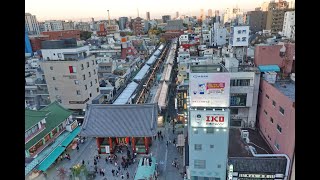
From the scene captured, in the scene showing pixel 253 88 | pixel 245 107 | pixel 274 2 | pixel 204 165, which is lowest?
pixel 204 165

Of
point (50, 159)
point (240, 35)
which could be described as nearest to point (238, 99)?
point (240, 35)

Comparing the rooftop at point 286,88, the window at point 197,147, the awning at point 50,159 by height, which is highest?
the rooftop at point 286,88

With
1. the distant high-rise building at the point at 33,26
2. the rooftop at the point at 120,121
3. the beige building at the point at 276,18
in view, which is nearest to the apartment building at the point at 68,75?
the rooftop at the point at 120,121

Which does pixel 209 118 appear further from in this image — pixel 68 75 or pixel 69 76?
pixel 68 75

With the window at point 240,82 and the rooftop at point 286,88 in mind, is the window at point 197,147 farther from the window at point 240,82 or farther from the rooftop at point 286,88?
the window at point 240,82

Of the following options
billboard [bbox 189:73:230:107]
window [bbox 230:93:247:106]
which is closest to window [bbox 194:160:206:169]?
billboard [bbox 189:73:230:107]
